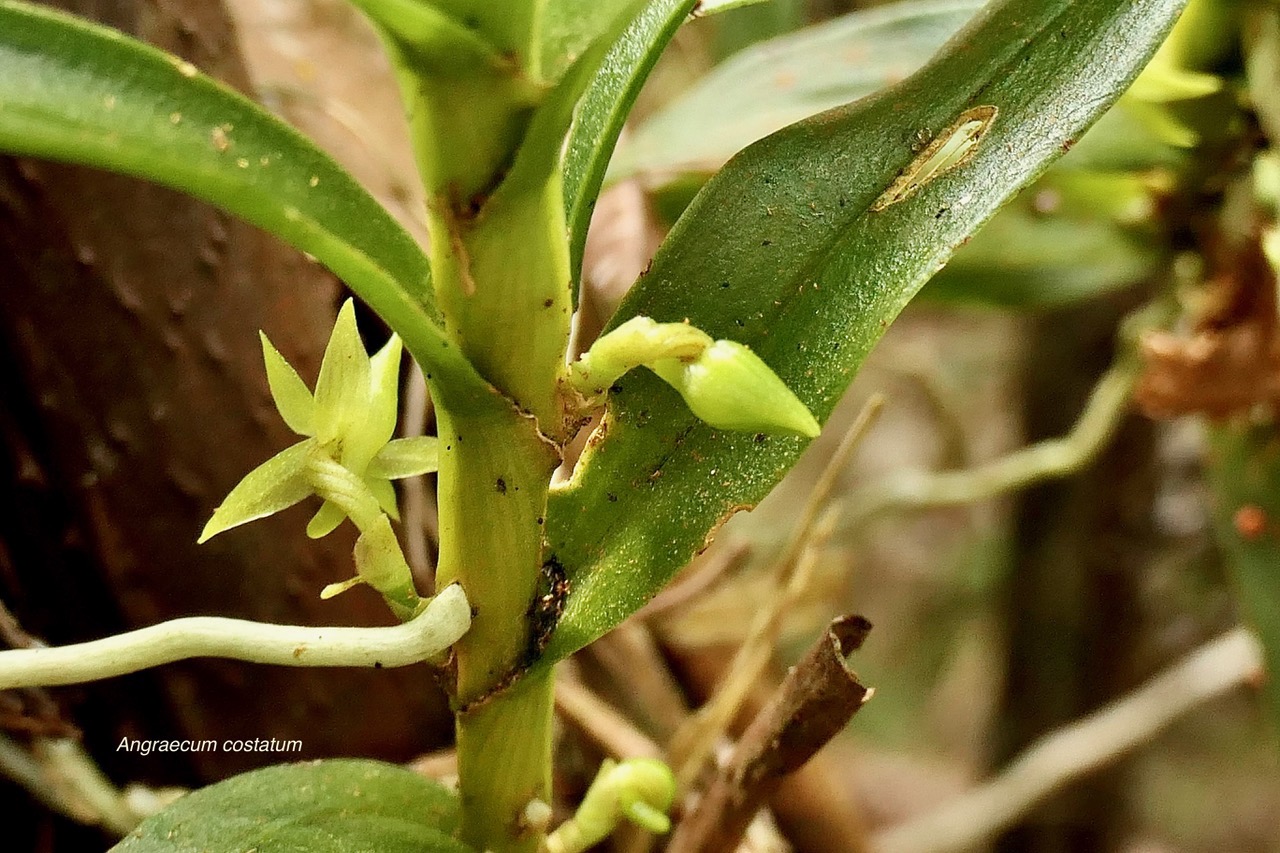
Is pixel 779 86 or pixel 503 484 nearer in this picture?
pixel 503 484

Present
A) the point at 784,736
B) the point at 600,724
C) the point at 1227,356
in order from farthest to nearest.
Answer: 1. the point at 1227,356
2. the point at 600,724
3. the point at 784,736

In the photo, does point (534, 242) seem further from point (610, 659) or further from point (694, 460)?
point (610, 659)

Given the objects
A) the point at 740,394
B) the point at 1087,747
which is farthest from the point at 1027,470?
the point at 740,394

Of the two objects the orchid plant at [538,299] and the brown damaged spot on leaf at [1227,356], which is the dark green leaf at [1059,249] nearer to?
the brown damaged spot on leaf at [1227,356]

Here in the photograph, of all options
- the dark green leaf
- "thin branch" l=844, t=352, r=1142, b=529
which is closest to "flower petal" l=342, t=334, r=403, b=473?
the dark green leaf

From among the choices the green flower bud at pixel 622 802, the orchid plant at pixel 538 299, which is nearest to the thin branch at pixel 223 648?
the orchid plant at pixel 538 299

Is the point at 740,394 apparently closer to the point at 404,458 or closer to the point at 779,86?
the point at 404,458
